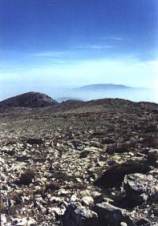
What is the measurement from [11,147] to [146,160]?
316 inches

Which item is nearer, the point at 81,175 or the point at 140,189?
the point at 140,189

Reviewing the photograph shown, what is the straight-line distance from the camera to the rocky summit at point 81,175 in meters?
15.0

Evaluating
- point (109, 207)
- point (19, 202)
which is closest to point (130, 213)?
point (109, 207)

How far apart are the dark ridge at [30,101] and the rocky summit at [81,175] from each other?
50.4m

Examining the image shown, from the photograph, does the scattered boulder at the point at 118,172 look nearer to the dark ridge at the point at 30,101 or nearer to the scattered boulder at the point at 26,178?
the scattered boulder at the point at 26,178

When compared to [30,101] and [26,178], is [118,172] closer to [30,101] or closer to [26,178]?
[26,178]

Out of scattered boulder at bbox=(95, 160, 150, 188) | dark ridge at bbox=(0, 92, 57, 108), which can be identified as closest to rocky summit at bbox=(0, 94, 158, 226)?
scattered boulder at bbox=(95, 160, 150, 188)

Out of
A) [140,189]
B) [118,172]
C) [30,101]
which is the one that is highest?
[30,101]

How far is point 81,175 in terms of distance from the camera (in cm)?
2025

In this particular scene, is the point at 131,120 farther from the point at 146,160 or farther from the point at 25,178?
the point at 25,178

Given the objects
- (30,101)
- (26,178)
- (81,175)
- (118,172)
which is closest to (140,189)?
(118,172)

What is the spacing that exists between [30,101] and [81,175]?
67032 millimetres

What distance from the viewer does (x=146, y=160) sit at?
2159 centimetres

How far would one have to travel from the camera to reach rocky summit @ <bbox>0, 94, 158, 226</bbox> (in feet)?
49.4
